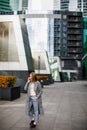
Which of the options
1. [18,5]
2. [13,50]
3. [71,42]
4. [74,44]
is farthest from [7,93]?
[18,5]

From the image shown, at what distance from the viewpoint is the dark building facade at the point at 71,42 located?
463 ft

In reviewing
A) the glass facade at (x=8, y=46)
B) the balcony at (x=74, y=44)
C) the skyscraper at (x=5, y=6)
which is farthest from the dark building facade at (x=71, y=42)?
the glass facade at (x=8, y=46)

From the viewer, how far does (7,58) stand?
3453 centimetres

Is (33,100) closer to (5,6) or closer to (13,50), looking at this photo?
(13,50)

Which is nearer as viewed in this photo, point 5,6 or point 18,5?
point 5,6

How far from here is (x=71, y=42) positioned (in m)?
150

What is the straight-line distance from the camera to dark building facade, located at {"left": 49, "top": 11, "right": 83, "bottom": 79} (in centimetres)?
14100

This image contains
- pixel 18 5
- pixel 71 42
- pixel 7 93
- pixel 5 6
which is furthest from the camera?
pixel 18 5

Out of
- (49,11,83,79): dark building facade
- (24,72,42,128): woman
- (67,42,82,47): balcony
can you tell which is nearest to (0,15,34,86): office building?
(24,72,42,128): woman

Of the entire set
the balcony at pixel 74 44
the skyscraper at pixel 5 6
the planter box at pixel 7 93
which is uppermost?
the skyscraper at pixel 5 6

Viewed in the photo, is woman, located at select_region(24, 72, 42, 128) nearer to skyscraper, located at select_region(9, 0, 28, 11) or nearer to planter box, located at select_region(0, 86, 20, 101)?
planter box, located at select_region(0, 86, 20, 101)

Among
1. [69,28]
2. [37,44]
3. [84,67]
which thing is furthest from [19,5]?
[84,67]

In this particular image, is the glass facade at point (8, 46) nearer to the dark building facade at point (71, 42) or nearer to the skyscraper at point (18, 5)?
the dark building facade at point (71, 42)

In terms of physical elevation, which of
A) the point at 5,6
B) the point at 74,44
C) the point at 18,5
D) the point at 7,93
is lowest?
the point at 74,44
